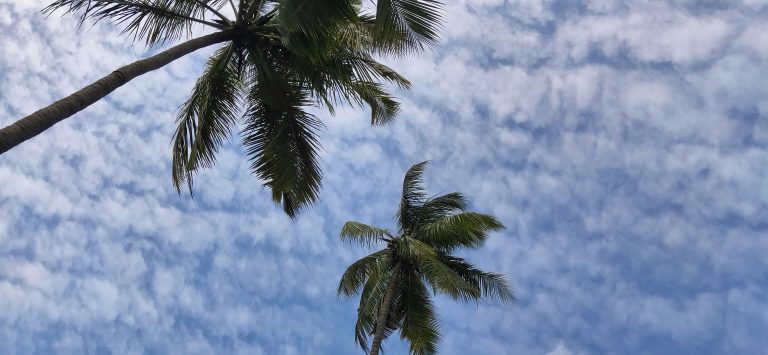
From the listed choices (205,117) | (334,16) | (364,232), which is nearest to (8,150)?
(334,16)

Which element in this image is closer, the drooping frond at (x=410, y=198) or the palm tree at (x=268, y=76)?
the palm tree at (x=268, y=76)

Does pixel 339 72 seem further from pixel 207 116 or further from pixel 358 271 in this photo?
pixel 358 271

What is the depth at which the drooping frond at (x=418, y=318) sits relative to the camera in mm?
19609

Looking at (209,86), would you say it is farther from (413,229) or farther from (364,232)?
(413,229)

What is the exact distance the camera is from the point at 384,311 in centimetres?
1862

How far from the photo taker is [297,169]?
13320 millimetres

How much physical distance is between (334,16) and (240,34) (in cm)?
221

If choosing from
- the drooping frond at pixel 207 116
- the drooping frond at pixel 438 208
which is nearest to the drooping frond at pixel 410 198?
the drooping frond at pixel 438 208

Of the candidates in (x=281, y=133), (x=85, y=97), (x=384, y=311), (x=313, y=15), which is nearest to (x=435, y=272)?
(x=384, y=311)

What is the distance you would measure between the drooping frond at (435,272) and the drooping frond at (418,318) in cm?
90

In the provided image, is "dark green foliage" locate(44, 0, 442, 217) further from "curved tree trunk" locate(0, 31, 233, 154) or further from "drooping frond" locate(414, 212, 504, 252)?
"drooping frond" locate(414, 212, 504, 252)

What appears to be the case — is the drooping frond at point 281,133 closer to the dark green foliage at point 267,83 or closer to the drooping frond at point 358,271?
the dark green foliage at point 267,83

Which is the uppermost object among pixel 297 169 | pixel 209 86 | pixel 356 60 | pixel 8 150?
pixel 356 60

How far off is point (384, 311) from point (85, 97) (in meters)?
11.5
